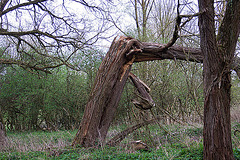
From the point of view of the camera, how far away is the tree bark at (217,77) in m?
2.55

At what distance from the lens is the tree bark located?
2.55 m

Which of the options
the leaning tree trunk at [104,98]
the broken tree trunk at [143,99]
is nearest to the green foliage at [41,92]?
the broken tree trunk at [143,99]

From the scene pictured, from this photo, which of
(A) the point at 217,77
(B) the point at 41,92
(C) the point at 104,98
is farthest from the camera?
(B) the point at 41,92

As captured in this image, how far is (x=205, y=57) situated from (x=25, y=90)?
9762 mm

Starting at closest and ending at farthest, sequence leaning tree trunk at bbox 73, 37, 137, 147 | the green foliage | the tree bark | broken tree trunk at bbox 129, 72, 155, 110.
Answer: the tree bark → leaning tree trunk at bbox 73, 37, 137, 147 → broken tree trunk at bbox 129, 72, 155, 110 → the green foliage

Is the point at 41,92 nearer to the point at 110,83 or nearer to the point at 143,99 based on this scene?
the point at 110,83

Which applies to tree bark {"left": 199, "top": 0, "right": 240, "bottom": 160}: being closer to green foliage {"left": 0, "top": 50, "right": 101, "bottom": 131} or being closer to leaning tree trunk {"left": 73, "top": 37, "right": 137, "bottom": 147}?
leaning tree trunk {"left": 73, "top": 37, "right": 137, "bottom": 147}

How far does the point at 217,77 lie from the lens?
2611mm

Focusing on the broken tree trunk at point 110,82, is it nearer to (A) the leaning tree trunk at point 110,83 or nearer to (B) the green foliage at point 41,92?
(A) the leaning tree trunk at point 110,83

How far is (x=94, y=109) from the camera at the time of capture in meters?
4.81

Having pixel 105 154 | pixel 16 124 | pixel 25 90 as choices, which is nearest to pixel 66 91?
pixel 25 90

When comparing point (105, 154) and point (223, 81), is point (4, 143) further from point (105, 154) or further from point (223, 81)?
point (223, 81)

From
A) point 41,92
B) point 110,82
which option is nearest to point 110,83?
point 110,82

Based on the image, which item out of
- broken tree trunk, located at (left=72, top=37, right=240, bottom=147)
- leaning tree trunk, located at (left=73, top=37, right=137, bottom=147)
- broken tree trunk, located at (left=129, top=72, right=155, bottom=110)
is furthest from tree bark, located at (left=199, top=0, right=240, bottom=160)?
leaning tree trunk, located at (left=73, top=37, right=137, bottom=147)
